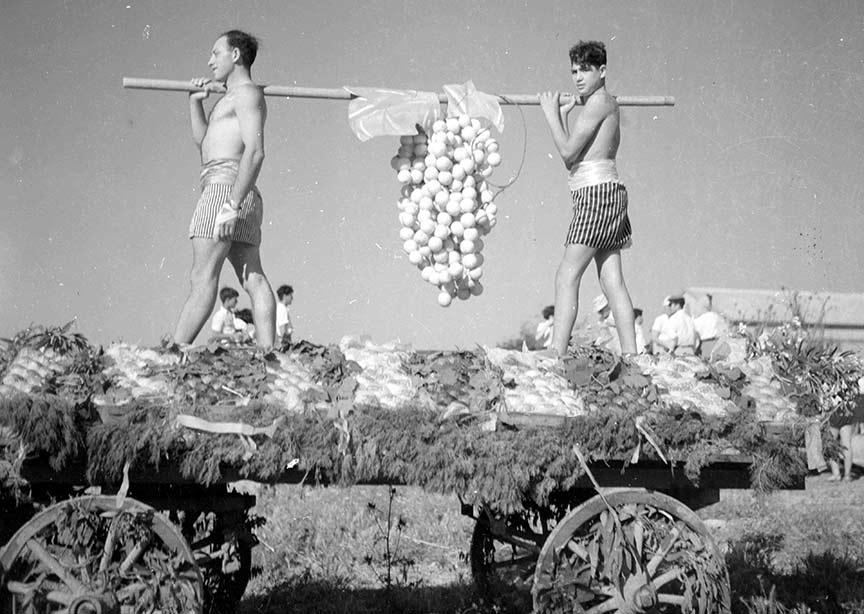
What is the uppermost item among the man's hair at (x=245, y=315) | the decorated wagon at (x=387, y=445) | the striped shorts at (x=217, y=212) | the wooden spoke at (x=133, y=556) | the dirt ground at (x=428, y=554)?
the striped shorts at (x=217, y=212)

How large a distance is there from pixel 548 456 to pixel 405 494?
5.50m

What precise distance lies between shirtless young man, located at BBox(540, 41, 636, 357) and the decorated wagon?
103 cm

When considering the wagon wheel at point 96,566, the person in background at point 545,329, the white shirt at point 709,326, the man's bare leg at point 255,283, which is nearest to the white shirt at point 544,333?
the person in background at point 545,329

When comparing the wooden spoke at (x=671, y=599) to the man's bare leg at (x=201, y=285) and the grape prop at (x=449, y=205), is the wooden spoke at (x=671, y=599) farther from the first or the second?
the man's bare leg at (x=201, y=285)

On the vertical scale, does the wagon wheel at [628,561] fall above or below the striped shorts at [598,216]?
below

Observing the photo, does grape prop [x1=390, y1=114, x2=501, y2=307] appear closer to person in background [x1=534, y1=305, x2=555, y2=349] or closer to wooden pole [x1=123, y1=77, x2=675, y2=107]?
wooden pole [x1=123, y1=77, x2=675, y2=107]

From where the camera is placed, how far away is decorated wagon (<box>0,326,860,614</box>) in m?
3.87

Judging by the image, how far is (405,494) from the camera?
9328 millimetres

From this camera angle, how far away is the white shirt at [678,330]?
10.4 metres

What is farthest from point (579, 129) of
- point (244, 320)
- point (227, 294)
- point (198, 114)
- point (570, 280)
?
point (227, 294)

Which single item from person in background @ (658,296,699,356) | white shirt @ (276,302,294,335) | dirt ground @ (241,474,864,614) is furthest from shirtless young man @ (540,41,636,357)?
person in background @ (658,296,699,356)

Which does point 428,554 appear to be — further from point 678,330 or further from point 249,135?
point 678,330

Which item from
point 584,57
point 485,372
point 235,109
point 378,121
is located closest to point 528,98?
point 584,57

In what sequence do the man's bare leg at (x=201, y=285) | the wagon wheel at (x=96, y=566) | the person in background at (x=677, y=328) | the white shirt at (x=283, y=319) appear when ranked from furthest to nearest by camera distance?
1. the person in background at (x=677, y=328)
2. the white shirt at (x=283, y=319)
3. the man's bare leg at (x=201, y=285)
4. the wagon wheel at (x=96, y=566)
